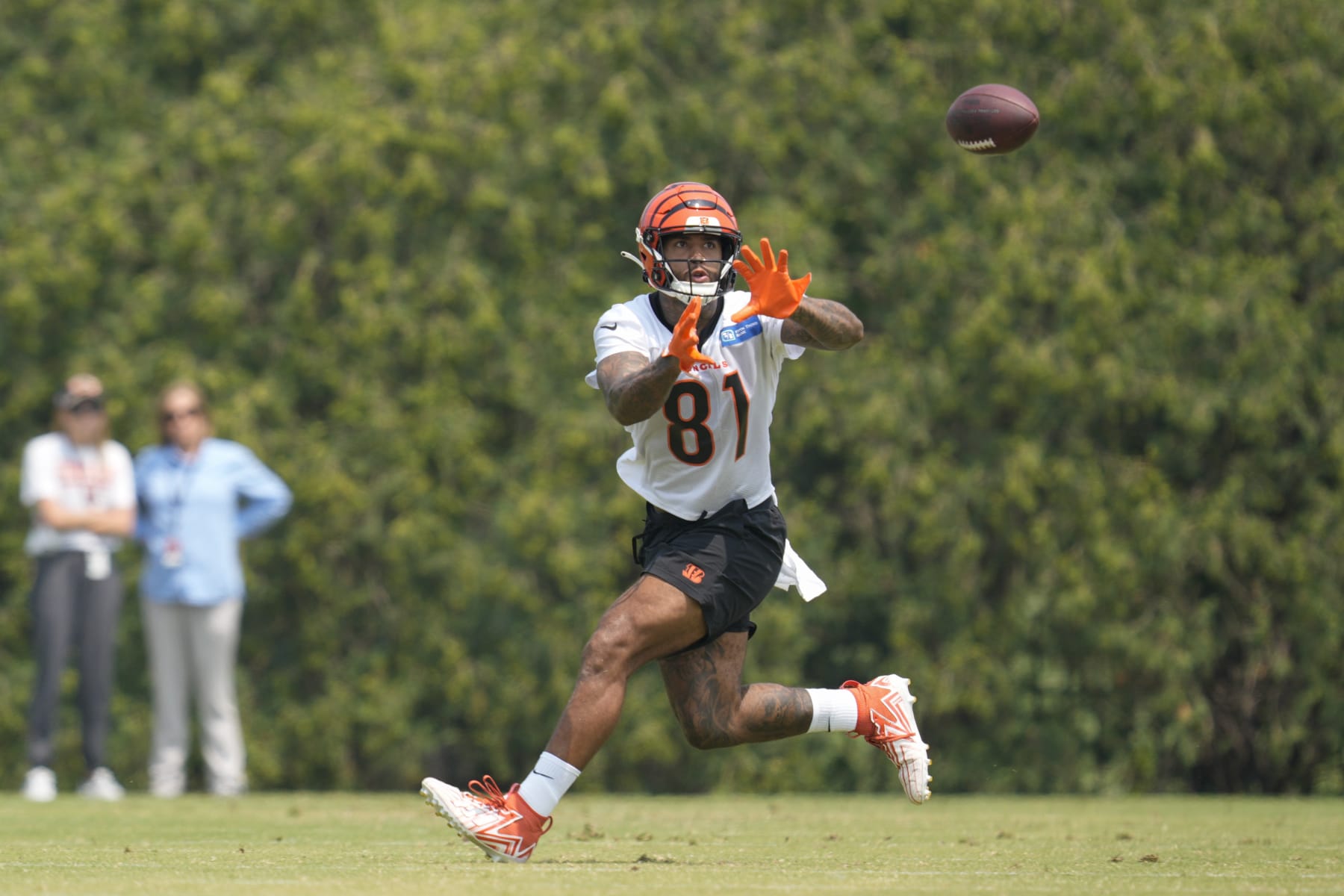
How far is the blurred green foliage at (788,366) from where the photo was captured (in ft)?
31.0

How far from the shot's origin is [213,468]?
9.51 metres

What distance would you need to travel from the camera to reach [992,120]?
669cm

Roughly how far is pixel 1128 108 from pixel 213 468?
5.10 m

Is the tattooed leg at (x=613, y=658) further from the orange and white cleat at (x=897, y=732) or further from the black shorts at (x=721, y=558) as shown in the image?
the orange and white cleat at (x=897, y=732)

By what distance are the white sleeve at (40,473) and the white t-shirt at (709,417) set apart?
4.45 m

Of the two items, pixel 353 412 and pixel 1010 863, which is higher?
pixel 353 412

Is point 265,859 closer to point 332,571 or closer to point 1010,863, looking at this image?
point 1010,863

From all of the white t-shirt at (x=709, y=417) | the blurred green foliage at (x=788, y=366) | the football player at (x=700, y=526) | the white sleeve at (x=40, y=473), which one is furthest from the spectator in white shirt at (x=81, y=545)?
the white t-shirt at (x=709, y=417)

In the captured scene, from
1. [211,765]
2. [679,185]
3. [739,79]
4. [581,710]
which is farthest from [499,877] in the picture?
[739,79]

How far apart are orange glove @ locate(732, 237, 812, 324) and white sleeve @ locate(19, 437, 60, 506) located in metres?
5.09

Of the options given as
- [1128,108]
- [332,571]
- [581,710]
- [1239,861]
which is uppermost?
[1128,108]

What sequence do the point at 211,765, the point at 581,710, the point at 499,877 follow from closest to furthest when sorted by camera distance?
the point at 499,877, the point at 581,710, the point at 211,765

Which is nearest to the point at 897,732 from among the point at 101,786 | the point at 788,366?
the point at 788,366

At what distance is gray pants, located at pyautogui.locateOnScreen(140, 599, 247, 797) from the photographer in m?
9.35
